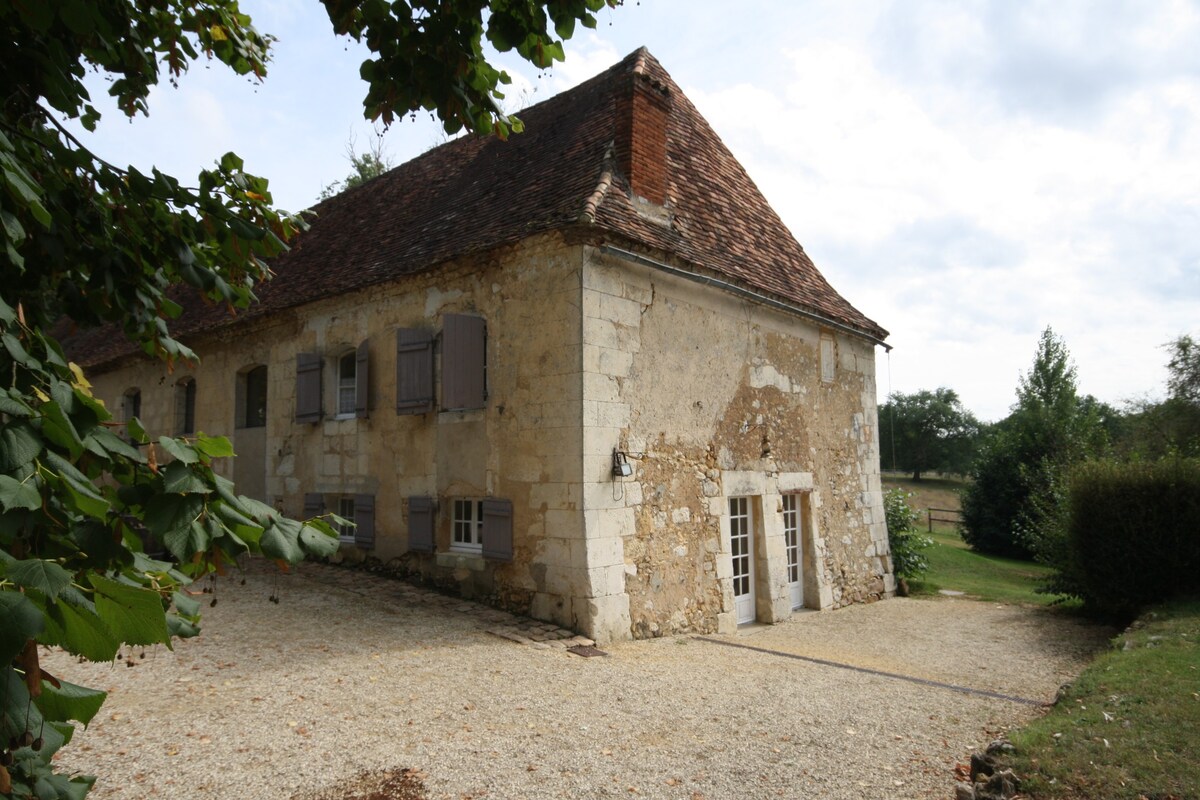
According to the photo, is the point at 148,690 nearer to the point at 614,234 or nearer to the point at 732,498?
the point at 614,234

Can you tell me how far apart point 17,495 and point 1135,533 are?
12.1 meters

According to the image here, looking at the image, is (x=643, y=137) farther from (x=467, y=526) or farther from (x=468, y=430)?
(x=467, y=526)

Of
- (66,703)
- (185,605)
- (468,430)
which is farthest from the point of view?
(468,430)

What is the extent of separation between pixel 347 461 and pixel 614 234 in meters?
5.35

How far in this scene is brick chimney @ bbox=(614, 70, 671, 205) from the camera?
8.99 meters

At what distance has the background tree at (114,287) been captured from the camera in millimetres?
1565

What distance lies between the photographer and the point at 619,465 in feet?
26.1

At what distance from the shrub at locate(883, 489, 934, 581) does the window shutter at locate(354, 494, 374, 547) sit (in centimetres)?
881

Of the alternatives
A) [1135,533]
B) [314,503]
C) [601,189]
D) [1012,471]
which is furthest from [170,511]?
[1012,471]

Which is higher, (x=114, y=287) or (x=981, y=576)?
(x=114, y=287)

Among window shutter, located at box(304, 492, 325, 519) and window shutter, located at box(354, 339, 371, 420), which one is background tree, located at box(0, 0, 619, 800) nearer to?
window shutter, located at box(354, 339, 371, 420)

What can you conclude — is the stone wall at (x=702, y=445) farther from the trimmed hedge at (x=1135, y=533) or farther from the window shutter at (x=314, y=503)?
the window shutter at (x=314, y=503)

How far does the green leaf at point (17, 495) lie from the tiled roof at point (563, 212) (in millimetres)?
6576

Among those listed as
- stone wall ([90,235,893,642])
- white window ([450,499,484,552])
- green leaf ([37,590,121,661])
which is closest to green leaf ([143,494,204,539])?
green leaf ([37,590,121,661])
